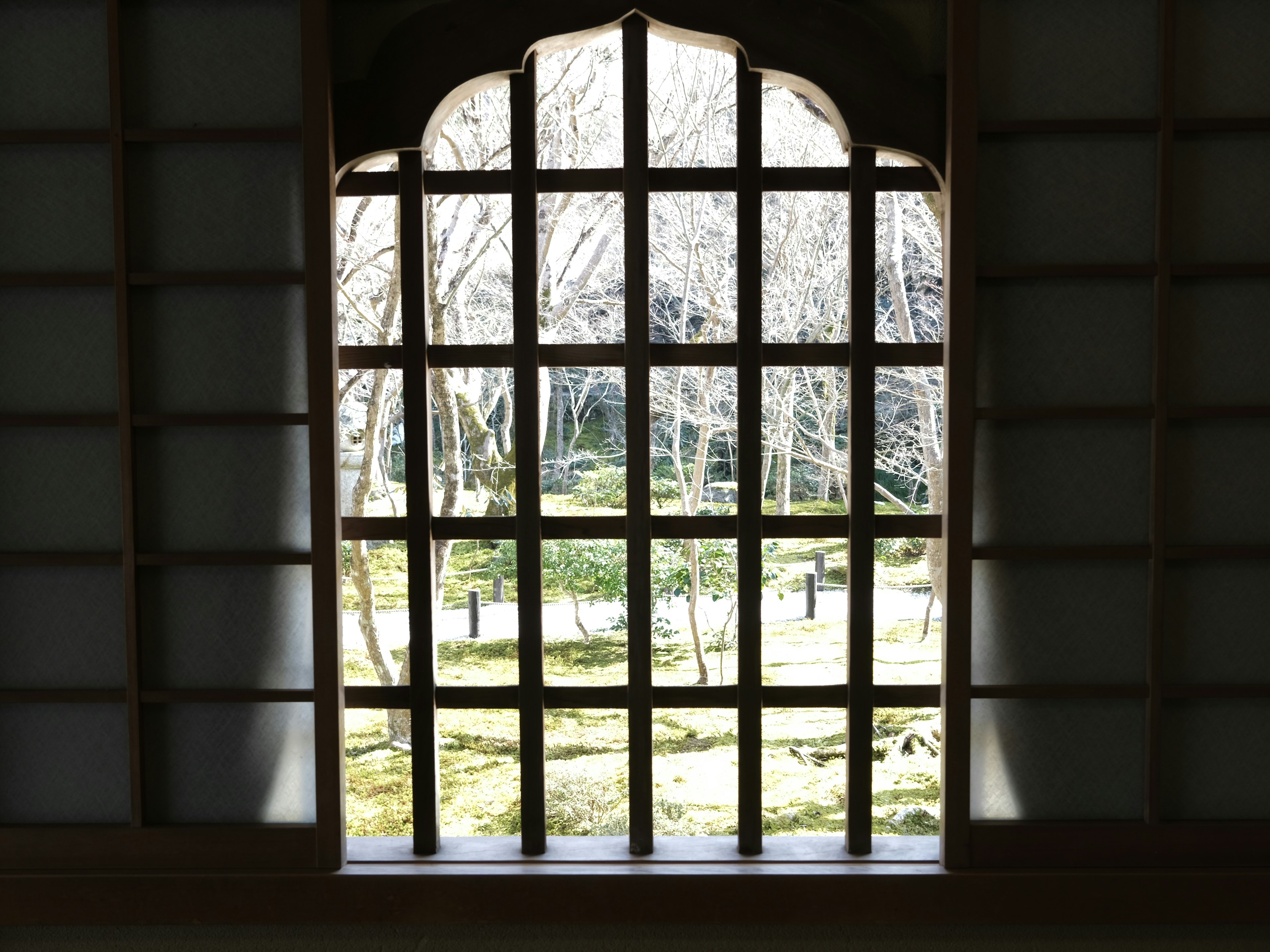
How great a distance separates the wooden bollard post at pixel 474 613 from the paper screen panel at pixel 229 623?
2822mm

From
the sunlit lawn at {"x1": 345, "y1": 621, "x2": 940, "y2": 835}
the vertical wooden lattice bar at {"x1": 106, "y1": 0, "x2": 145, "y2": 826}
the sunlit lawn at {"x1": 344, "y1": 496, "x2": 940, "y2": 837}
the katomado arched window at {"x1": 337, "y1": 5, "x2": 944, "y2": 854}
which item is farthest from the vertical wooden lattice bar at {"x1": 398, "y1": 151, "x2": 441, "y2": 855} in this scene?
the sunlit lawn at {"x1": 345, "y1": 621, "x2": 940, "y2": 835}

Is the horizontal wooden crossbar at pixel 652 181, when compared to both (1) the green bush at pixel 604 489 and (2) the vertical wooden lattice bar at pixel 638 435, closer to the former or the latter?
(2) the vertical wooden lattice bar at pixel 638 435

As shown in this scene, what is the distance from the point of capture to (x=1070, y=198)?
5.38ft

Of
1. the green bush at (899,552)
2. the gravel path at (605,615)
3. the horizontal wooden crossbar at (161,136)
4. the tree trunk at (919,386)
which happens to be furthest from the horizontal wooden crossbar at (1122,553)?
the green bush at (899,552)

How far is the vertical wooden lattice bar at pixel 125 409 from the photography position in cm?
161

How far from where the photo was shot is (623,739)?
4.38 meters

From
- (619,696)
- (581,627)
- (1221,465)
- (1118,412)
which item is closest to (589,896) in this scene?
(619,696)

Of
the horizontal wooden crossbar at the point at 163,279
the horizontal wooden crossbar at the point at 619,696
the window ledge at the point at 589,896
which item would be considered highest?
the horizontal wooden crossbar at the point at 163,279

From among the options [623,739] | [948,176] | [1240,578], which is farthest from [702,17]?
[623,739]

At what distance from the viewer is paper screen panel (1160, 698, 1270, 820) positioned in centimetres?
168

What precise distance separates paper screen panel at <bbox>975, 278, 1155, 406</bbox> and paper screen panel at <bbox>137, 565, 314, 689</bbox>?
143cm

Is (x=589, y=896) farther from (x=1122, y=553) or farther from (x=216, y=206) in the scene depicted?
(x=216, y=206)

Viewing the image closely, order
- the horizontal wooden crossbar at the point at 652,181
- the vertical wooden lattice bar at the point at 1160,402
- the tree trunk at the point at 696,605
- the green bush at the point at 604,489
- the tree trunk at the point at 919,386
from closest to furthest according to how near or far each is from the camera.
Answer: the vertical wooden lattice bar at the point at 1160,402
the horizontal wooden crossbar at the point at 652,181
the tree trunk at the point at 919,386
the tree trunk at the point at 696,605
the green bush at the point at 604,489

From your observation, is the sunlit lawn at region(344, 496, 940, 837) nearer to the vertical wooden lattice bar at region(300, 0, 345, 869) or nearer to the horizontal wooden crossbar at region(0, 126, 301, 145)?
the vertical wooden lattice bar at region(300, 0, 345, 869)
